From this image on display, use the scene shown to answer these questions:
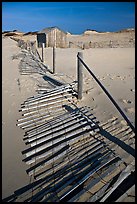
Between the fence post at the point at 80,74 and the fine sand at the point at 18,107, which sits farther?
the fence post at the point at 80,74

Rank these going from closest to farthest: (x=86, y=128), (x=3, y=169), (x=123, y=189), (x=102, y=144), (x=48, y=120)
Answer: (x=123, y=189), (x=3, y=169), (x=102, y=144), (x=86, y=128), (x=48, y=120)

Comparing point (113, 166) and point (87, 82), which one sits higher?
point (87, 82)

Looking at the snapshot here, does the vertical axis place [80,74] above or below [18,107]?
above

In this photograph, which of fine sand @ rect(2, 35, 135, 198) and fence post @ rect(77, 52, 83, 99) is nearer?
fine sand @ rect(2, 35, 135, 198)

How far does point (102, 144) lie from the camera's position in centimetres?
390

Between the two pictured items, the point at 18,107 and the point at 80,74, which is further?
the point at 18,107

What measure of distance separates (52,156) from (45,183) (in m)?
0.72

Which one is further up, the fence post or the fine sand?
the fence post

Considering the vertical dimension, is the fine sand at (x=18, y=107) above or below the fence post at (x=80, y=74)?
below

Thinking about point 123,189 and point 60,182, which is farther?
point 60,182

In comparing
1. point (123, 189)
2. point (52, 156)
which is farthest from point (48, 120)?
point (123, 189)

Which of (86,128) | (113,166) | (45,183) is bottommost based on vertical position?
(45,183)

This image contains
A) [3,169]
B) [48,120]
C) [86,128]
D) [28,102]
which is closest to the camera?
[3,169]

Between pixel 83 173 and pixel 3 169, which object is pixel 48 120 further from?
pixel 83 173
